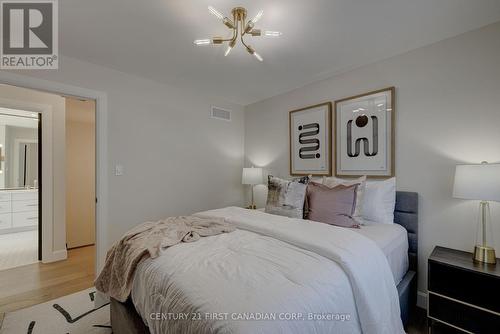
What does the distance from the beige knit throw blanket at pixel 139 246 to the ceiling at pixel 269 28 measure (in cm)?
163

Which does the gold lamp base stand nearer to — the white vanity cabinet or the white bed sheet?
the white bed sheet

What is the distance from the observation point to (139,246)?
1.50 m

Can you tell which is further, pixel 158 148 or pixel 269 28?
pixel 158 148

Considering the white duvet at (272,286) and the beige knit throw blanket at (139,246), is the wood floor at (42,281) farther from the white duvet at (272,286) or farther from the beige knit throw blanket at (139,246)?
the white duvet at (272,286)

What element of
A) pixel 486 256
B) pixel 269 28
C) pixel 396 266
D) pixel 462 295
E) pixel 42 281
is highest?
pixel 269 28

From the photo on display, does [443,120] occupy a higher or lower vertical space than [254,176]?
higher

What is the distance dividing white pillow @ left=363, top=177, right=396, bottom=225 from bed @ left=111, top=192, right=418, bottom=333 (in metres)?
0.10

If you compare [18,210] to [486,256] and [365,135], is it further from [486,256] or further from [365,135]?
[486,256]

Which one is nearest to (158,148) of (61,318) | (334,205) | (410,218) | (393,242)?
(61,318)

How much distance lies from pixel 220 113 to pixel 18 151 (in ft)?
14.5

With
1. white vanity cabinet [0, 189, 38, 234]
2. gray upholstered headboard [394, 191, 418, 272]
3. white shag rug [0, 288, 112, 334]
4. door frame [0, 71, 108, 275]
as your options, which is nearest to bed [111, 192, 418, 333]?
gray upholstered headboard [394, 191, 418, 272]

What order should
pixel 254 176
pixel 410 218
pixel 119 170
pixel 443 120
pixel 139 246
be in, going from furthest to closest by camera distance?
pixel 254 176, pixel 119 170, pixel 410 218, pixel 443 120, pixel 139 246

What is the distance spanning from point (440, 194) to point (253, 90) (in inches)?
99.3

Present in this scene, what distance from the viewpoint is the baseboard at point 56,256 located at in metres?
3.15
